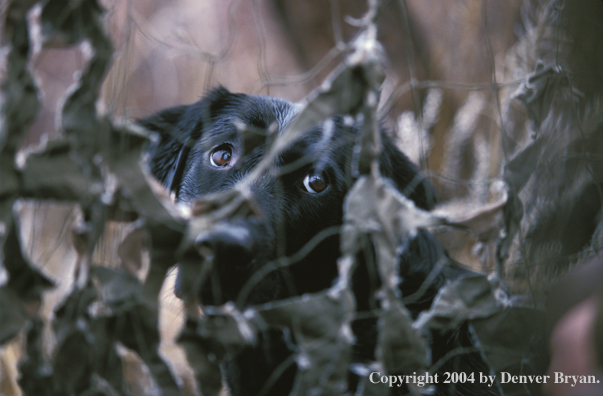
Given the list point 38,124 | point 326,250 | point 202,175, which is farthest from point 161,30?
point 326,250

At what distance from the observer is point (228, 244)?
1032 millimetres

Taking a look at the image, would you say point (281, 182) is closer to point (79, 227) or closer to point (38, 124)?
point (79, 227)

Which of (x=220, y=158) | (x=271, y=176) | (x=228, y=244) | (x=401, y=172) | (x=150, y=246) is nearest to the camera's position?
(x=150, y=246)

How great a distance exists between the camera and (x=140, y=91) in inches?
200

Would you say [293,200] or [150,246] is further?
[293,200]

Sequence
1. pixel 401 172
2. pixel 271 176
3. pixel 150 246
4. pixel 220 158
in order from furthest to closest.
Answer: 1. pixel 401 172
2. pixel 220 158
3. pixel 271 176
4. pixel 150 246

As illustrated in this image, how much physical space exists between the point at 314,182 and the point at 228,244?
64 cm

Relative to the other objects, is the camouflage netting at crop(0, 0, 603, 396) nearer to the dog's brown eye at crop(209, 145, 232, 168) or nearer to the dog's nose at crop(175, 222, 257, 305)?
the dog's nose at crop(175, 222, 257, 305)

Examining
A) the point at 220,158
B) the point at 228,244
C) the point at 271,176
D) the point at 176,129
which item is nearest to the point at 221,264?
the point at 228,244

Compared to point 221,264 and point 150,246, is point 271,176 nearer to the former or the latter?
point 221,264

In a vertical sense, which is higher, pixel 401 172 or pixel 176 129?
pixel 176 129

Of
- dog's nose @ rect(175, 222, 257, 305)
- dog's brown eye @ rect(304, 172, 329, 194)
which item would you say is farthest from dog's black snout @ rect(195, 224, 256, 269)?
dog's brown eye @ rect(304, 172, 329, 194)

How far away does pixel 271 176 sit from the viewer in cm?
147

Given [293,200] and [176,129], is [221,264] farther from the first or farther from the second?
[176,129]
